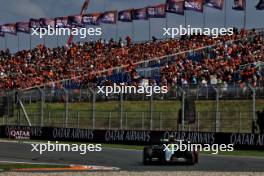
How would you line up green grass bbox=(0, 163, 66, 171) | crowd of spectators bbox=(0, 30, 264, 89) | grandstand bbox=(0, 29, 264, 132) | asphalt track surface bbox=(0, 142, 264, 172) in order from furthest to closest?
crowd of spectators bbox=(0, 30, 264, 89)
grandstand bbox=(0, 29, 264, 132)
green grass bbox=(0, 163, 66, 171)
asphalt track surface bbox=(0, 142, 264, 172)

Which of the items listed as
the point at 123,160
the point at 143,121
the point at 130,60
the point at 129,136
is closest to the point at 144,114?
the point at 143,121

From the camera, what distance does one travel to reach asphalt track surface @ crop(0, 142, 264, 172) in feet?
58.6

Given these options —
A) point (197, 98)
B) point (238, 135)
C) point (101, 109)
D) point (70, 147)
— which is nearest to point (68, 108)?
point (101, 109)

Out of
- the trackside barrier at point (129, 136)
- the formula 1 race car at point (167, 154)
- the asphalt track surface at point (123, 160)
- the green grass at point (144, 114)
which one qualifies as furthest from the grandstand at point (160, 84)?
the formula 1 race car at point (167, 154)

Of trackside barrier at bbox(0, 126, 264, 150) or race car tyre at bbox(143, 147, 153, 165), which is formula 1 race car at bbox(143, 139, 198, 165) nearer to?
race car tyre at bbox(143, 147, 153, 165)

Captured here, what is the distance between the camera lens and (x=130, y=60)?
42594 millimetres

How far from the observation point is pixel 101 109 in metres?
31.4

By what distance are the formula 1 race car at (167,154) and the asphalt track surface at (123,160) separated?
11.2 inches

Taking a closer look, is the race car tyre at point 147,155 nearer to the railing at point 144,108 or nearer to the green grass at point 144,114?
the railing at point 144,108

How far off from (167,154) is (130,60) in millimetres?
23912

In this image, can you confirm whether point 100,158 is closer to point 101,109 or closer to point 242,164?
point 242,164

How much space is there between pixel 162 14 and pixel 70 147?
83.6 feet

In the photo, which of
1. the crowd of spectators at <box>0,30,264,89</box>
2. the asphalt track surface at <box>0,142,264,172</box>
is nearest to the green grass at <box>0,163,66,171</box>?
the asphalt track surface at <box>0,142,264,172</box>

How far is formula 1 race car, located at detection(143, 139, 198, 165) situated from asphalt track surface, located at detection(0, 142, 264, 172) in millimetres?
284
